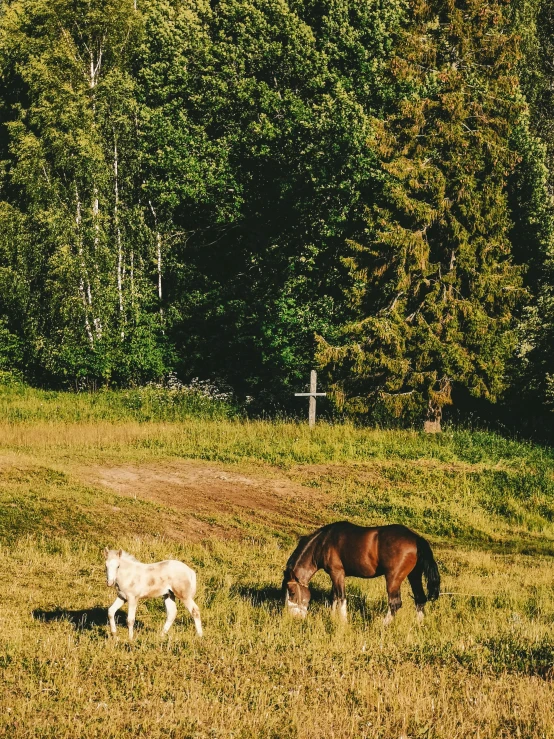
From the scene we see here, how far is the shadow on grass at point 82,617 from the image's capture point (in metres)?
11.3

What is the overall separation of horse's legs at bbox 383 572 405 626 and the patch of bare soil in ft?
24.3

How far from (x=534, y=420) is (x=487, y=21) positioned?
1344 centimetres

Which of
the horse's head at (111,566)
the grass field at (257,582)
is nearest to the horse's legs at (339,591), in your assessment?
the grass field at (257,582)

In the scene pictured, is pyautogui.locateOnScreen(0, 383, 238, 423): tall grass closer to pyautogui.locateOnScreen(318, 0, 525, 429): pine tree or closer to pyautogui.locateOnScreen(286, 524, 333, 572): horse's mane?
pyautogui.locateOnScreen(318, 0, 525, 429): pine tree

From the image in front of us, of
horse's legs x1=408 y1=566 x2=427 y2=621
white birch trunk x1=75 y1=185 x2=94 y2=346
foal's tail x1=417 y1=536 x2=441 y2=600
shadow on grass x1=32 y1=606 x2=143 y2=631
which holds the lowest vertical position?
shadow on grass x1=32 y1=606 x2=143 y2=631

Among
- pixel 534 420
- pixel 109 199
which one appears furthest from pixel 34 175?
pixel 534 420

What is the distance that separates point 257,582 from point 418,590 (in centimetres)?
313

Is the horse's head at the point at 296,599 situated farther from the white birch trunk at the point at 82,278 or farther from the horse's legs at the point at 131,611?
the white birch trunk at the point at 82,278

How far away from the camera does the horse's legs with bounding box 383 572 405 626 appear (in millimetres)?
11625

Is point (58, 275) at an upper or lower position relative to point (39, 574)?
upper

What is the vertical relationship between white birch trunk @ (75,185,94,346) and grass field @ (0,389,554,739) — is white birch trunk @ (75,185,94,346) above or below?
above

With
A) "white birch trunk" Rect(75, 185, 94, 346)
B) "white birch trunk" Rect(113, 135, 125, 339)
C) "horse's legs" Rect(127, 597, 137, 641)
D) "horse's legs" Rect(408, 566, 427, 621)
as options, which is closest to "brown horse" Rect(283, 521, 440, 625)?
"horse's legs" Rect(408, 566, 427, 621)

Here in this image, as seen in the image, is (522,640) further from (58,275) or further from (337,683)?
(58,275)

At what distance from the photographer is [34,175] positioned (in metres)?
36.1
